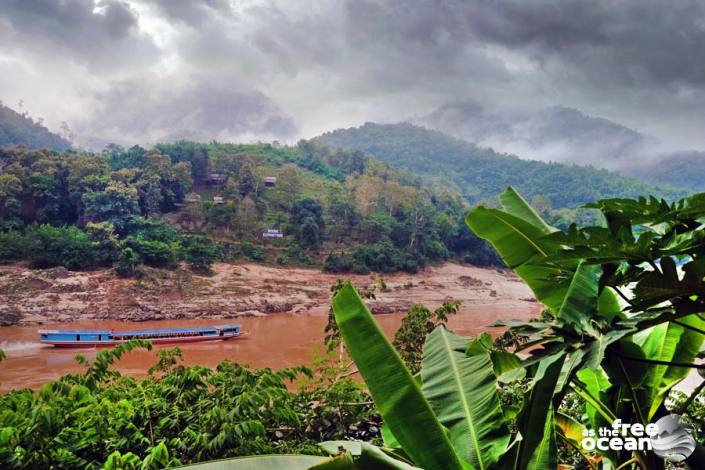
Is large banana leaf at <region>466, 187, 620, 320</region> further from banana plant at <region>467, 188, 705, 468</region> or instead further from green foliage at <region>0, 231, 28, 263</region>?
green foliage at <region>0, 231, 28, 263</region>

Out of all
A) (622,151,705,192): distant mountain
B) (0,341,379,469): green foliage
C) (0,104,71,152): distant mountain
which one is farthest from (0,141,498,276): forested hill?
(622,151,705,192): distant mountain

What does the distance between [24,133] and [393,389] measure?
76.7 ft

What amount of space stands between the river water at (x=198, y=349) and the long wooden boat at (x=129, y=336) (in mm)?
138

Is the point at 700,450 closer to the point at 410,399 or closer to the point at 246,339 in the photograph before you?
the point at 410,399

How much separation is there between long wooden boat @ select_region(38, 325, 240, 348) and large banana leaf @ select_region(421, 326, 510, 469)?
7322mm

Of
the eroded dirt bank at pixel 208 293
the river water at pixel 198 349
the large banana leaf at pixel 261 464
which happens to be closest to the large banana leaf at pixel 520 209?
the large banana leaf at pixel 261 464

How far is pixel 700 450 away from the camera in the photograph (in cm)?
89

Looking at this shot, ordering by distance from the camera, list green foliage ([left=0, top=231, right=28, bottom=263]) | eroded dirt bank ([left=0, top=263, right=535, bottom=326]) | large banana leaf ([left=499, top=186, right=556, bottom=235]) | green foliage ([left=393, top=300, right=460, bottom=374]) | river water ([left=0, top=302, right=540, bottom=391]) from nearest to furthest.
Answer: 1. large banana leaf ([left=499, top=186, right=556, bottom=235])
2. green foliage ([left=393, top=300, right=460, bottom=374])
3. river water ([left=0, top=302, right=540, bottom=391])
4. eroded dirt bank ([left=0, top=263, right=535, bottom=326])
5. green foliage ([left=0, top=231, right=28, bottom=263])

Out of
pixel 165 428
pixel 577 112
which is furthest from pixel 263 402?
pixel 577 112

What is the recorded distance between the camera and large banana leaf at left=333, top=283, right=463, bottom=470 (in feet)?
2.18

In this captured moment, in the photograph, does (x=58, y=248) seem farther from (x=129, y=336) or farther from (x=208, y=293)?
(x=129, y=336)

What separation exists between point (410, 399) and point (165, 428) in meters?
1.29

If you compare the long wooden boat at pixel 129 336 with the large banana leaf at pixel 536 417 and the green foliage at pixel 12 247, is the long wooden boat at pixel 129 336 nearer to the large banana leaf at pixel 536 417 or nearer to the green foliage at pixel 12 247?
the green foliage at pixel 12 247

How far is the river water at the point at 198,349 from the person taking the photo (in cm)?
711
